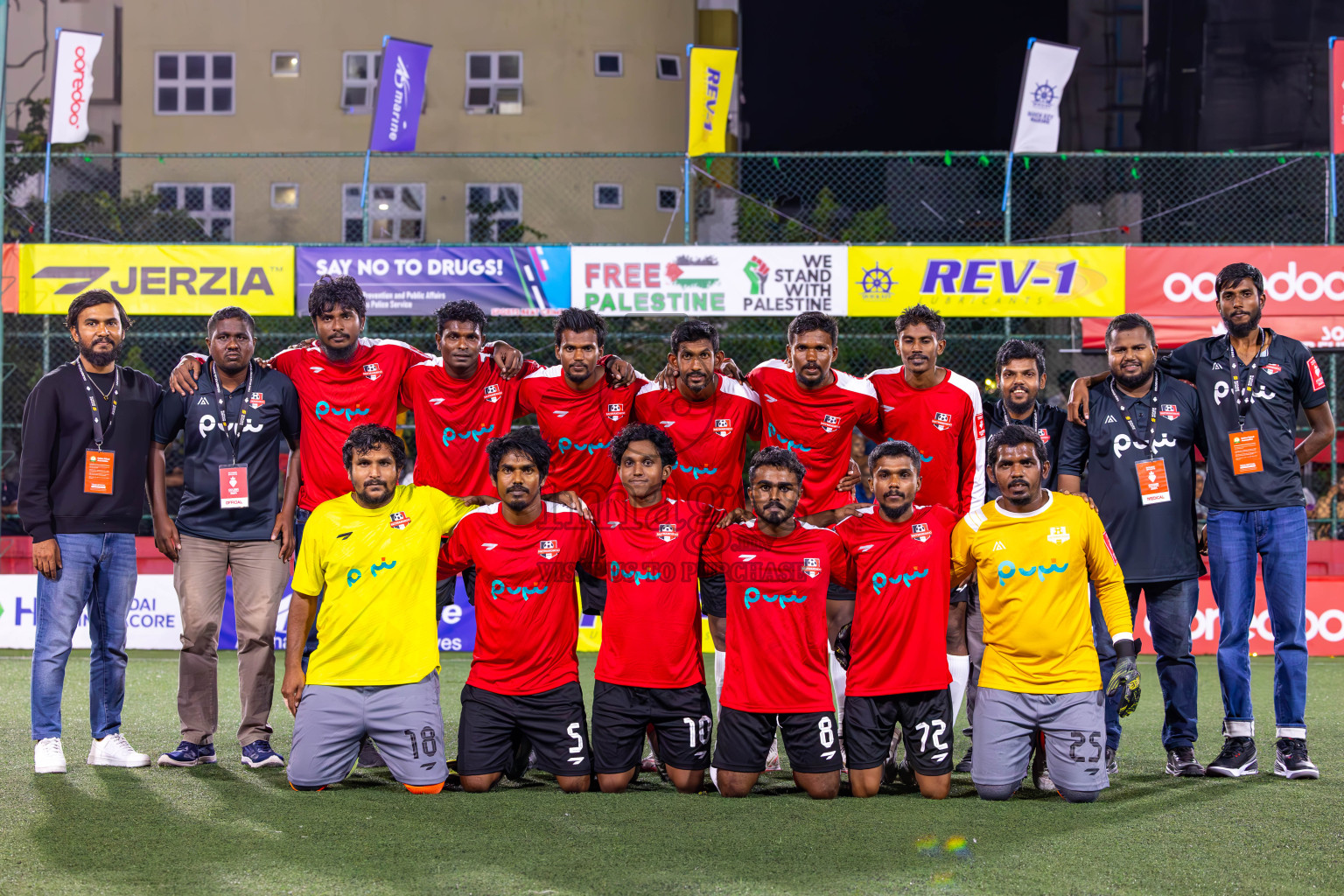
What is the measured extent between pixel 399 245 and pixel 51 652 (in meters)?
7.51

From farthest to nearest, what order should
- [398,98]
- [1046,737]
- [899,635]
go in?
1. [398,98]
2. [899,635]
3. [1046,737]

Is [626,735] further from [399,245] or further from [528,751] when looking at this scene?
Result: [399,245]

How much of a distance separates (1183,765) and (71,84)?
46.1 feet

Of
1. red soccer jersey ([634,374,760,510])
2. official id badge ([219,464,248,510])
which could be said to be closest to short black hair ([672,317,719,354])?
red soccer jersey ([634,374,760,510])

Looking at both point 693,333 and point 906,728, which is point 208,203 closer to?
point 693,333

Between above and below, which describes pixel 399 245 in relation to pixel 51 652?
above

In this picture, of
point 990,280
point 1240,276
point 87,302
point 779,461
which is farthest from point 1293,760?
point 990,280

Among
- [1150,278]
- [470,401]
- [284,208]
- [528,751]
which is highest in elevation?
[284,208]

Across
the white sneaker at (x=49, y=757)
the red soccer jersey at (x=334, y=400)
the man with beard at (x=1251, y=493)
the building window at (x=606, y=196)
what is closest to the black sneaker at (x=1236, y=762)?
the man with beard at (x=1251, y=493)

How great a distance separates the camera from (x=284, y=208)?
993 inches

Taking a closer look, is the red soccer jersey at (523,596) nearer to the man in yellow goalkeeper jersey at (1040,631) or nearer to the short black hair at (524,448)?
the short black hair at (524,448)

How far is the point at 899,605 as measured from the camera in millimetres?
5539

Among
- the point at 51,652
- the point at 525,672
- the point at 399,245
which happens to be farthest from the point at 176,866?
the point at 399,245

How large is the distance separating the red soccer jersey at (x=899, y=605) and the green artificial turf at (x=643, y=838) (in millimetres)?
525
